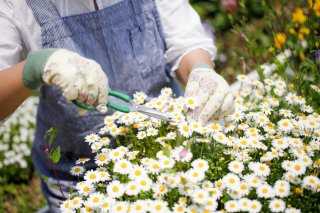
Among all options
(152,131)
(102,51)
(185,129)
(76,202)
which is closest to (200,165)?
(185,129)

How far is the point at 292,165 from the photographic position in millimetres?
1047

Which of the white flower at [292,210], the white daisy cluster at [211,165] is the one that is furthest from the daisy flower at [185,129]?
the white flower at [292,210]

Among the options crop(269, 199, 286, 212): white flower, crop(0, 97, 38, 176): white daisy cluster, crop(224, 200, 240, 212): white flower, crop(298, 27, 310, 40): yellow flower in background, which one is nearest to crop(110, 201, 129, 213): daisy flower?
crop(224, 200, 240, 212): white flower

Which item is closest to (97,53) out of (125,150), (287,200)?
(125,150)

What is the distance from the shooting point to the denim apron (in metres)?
1.53

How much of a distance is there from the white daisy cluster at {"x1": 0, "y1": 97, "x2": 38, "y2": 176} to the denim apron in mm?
1152

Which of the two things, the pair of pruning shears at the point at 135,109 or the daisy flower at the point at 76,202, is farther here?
the pair of pruning shears at the point at 135,109

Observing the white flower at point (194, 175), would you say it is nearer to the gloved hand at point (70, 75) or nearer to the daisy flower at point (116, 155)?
the daisy flower at point (116, 155)

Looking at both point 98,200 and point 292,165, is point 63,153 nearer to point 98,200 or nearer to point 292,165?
point 98,200

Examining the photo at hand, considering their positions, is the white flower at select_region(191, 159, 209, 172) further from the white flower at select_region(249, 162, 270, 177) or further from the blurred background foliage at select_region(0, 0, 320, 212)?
the blurred background foliage at select_region(0, 0, 320, 212)

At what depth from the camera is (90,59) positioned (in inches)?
57.1

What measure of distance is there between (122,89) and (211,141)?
1.90ft

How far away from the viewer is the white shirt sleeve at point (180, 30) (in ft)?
5.56

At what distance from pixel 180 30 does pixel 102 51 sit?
1.13 ft
